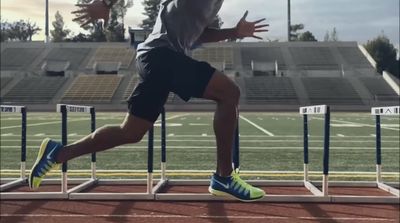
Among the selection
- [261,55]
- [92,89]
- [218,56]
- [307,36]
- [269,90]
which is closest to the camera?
[269,90]

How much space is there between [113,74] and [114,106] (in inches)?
495

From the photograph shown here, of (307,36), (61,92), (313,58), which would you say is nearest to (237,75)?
(313,58)

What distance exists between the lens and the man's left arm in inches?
131

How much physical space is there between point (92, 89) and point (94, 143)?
46718mm

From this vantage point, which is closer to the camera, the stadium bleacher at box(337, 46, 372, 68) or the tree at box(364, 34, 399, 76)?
the stadium bleacher at box(337, 46, 372, 68)

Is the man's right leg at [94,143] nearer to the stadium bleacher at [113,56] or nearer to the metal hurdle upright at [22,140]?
the metal hurdle upright at [22,140]

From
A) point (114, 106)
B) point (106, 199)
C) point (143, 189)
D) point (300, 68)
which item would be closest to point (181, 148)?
point (143, 189)

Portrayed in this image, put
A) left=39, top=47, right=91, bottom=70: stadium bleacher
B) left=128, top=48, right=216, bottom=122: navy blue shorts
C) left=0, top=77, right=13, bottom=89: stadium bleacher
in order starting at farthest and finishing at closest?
left=39, top=47, right=91, bottom=70: stadium bleacher, left=0, top=77, right=13, bottom=89: stadium bleacher, left=128, top=48, right=216, bottom=122: navy blue shorts

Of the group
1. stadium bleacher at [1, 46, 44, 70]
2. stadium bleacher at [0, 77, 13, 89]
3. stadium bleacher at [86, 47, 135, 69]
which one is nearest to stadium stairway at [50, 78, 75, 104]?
stadium bleacher at [86, 47, 135, 69]

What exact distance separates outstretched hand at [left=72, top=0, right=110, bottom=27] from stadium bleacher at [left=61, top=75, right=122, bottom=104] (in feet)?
140

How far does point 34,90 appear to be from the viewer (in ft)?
160

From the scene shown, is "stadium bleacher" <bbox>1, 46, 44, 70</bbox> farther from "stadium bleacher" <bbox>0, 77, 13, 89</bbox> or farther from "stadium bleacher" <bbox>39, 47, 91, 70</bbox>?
"stadium bleacher" <bbox>0, 77, 13, 89</bbox>

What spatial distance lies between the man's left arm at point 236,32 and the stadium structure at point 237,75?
126 feet

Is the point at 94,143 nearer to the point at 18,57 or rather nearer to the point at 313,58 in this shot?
the point at 313,58
